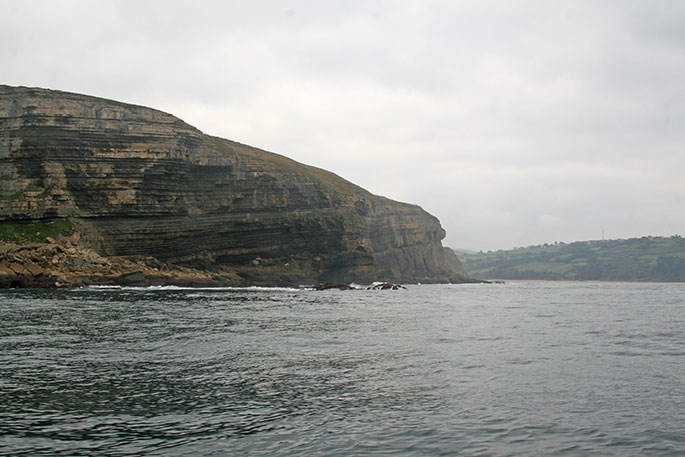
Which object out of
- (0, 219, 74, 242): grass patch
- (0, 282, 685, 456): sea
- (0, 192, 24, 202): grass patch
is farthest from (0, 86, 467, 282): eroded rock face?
(0, 282, 685, 456): sea

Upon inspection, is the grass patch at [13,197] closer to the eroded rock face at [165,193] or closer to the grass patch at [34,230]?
the eroded rock face at [165,193]

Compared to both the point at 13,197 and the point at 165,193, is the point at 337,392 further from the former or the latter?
the point at 165,193

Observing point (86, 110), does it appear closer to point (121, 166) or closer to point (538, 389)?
point (121, 166)

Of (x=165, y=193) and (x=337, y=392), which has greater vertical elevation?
(x=165, y=193)

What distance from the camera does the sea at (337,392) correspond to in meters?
10.7

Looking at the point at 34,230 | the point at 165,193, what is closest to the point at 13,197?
the point at 34,230

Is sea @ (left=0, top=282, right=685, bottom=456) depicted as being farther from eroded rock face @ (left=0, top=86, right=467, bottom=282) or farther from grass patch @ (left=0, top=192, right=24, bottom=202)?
grass patch @ (left=0, top=192, right=24, bottom=202)

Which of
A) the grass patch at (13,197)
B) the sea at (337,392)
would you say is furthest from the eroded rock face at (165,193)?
the sea at (337,392)

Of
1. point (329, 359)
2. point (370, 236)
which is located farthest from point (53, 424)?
point (370, 236)

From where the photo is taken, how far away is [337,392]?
15.1 m

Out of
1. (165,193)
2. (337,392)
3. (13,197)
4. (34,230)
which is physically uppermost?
(165,193)

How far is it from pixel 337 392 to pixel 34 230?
272ft

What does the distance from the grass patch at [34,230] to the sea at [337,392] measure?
5990 centimetres

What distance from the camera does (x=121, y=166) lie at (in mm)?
93000
